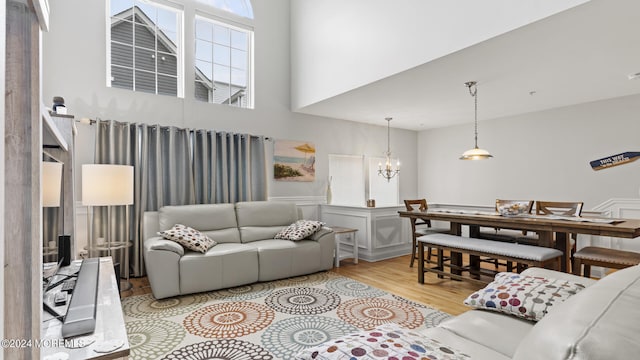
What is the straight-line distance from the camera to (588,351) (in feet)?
2.01

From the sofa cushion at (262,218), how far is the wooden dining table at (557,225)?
183 centimetres

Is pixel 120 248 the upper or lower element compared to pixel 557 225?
lower

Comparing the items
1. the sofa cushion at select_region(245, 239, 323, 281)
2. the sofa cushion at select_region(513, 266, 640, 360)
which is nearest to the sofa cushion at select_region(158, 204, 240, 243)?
the sofa cushion at select_region(245, 239, 323, 281)

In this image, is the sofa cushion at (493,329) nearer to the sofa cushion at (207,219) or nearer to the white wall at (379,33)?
the white wall at (379,33)

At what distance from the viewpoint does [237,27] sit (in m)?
4.88

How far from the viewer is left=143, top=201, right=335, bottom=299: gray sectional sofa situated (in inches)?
127

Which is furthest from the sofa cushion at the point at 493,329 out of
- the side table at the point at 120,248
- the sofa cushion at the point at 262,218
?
the side table at the point at 120,248

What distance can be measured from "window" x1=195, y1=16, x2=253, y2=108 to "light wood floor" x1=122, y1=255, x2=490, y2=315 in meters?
2.69

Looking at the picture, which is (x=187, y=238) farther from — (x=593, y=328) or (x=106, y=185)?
(x=593, y=328)

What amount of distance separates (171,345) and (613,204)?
535 centimetres

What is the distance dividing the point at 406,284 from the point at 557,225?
1612mm

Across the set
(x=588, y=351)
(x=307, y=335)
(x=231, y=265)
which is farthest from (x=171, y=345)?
(x=588, y=351)

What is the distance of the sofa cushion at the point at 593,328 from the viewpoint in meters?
0.61

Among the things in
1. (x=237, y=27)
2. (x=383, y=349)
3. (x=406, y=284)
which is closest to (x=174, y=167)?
(x=237, y=27)
